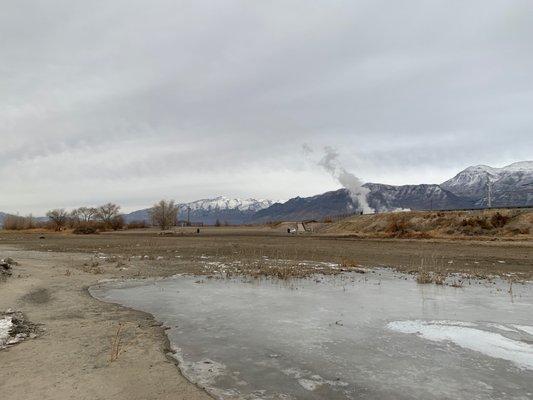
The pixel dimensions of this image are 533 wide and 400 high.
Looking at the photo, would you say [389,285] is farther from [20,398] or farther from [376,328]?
[20,398]

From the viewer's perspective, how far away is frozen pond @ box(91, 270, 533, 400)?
7559 mm

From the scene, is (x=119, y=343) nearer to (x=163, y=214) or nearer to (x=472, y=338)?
(x=472, y=338)

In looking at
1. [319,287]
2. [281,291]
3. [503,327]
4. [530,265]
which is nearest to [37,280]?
[281,291]

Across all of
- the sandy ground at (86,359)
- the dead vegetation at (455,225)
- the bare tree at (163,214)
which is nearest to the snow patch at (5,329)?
the sandy ground at (86,359)

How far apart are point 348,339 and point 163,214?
388 ft

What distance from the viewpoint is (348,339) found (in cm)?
1045

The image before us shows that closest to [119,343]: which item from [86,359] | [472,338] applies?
[86,359]

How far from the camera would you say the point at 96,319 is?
12.1 meters

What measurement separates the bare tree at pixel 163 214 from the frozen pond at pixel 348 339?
107 meters

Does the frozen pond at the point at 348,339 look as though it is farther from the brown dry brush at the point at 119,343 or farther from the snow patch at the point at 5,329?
the snow patch at the point at 5,329

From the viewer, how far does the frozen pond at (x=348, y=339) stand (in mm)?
7559

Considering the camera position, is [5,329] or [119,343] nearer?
[119,343]

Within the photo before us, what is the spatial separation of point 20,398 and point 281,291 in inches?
466

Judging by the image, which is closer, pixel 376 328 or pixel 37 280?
pixel 376 328
